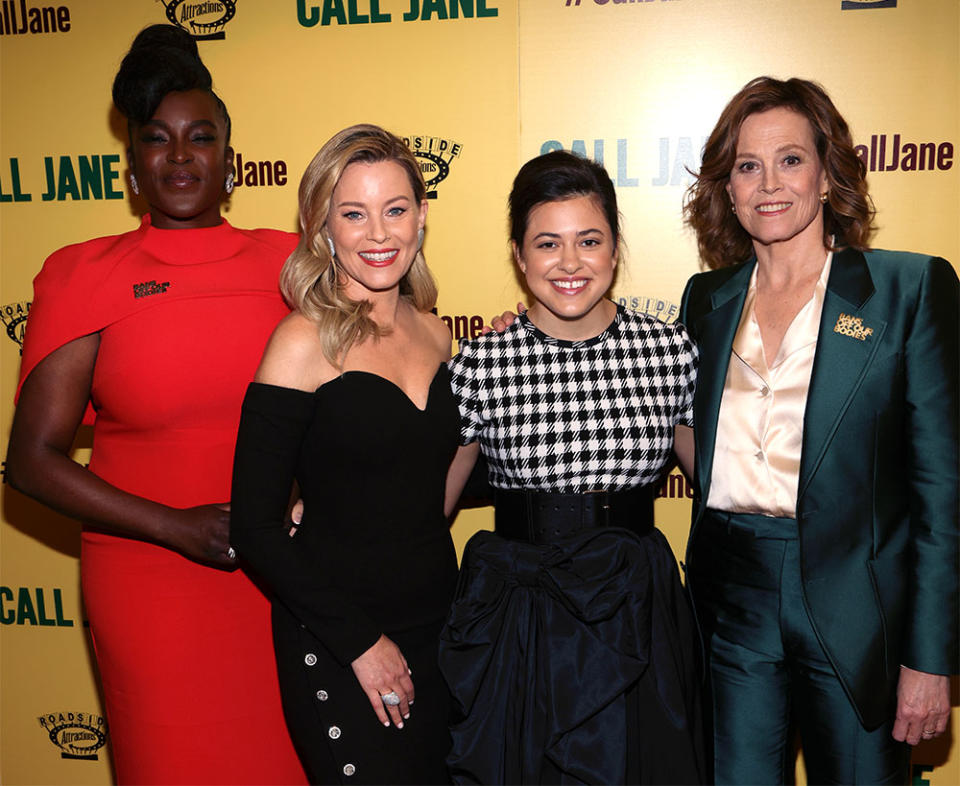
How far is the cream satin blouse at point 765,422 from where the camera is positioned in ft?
6.29

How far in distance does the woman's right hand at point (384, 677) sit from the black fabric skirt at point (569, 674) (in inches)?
4.4

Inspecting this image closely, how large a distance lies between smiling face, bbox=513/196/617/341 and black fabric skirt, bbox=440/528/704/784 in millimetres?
565

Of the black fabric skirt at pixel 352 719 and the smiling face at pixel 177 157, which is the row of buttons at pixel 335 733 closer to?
the black fabric skirt at pixel 352 719

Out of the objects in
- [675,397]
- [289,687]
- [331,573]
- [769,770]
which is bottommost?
[769,770]

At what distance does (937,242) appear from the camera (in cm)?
270

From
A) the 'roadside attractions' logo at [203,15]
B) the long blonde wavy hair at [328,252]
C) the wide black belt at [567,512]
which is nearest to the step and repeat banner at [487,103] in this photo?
the 'roadside attractions' logo at [203,15]

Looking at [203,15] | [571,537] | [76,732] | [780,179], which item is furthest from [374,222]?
[76,732]

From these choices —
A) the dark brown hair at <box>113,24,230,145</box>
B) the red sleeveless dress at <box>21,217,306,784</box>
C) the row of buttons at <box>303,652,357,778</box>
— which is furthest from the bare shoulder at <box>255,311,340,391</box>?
the dark brown hair at <box>113,24,230,145</box>

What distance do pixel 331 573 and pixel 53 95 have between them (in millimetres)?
2273

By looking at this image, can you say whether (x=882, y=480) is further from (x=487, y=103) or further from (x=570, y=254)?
(x=487, y=103)

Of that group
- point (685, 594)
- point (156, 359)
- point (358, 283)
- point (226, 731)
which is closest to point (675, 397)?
point (685, 594)

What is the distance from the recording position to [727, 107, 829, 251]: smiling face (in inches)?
78.3

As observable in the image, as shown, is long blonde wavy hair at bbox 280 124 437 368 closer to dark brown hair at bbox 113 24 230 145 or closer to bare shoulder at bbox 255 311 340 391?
bare shoulder at bbox 255 311 340 391

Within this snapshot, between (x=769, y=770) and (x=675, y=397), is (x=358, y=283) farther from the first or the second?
(x=769, y=770)
